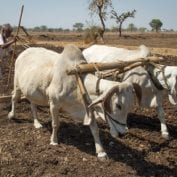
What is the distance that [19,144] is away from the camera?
25.8 feet

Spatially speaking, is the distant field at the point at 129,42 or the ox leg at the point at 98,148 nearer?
the ox leg at the point at 98,148

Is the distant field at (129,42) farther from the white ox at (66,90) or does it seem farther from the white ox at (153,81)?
the white ox at (66,90)

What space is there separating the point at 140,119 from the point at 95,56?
1.78 m

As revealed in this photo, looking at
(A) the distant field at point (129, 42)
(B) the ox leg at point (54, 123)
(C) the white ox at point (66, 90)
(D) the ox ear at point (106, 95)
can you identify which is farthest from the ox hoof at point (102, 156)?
(A) the distant field at point (129, 42)

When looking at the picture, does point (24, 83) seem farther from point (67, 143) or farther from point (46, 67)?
point (67, 143)

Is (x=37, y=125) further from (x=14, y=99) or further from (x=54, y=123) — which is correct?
(x=54, y=123)

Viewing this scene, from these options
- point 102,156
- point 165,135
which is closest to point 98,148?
point 102,156

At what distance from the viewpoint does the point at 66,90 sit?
7.26 meters

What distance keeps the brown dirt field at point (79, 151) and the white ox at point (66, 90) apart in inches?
12.7

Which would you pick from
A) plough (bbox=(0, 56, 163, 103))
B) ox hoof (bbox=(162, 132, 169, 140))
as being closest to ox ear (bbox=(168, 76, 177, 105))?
plough (bbox=(0, 56, 163, 103))

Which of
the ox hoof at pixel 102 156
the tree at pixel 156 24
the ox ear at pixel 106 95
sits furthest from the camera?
the tree at pixel 156 24

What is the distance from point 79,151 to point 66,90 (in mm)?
1080

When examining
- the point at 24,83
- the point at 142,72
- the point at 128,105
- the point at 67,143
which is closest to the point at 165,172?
the point at 128,105

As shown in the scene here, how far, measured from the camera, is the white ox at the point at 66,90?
6512 mm
